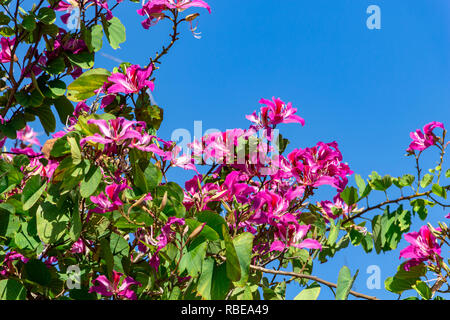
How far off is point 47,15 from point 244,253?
62.3 inches

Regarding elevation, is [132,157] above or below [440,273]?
above

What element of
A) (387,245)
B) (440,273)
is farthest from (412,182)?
(440,273)

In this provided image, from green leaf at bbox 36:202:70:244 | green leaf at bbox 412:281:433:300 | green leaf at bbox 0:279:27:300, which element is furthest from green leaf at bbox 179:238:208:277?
green leaf at bbox 412:281:433:300

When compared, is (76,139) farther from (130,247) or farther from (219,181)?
(219,181)

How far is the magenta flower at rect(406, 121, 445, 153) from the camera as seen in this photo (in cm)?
266

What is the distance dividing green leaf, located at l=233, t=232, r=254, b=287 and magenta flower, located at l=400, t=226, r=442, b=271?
925 mm

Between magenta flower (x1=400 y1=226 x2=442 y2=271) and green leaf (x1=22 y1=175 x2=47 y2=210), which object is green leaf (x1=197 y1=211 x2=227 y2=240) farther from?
magenta flower (x1=400 y1=226 x2=442 y2=271)

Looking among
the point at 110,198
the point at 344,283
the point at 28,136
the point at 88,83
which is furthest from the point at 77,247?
the point at 28,136

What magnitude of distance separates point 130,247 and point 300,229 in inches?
29.9

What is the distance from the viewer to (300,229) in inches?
77.4

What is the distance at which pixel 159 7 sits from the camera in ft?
6.91

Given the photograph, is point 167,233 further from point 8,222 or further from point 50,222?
point 8,222

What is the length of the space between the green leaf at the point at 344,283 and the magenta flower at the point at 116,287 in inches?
29.8

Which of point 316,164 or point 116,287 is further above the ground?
point 316,164
